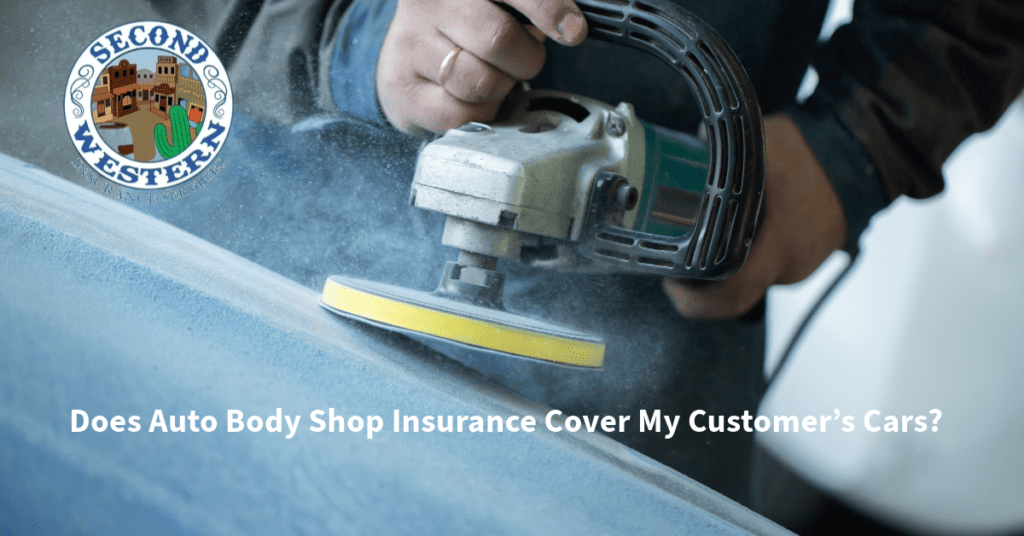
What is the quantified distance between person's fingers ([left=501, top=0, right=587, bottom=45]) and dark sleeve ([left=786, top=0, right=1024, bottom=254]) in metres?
0.34

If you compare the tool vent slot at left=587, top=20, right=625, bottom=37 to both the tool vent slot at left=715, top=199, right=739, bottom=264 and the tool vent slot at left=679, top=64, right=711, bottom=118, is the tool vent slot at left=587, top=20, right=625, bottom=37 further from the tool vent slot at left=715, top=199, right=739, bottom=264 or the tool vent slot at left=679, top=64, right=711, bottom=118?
the tool vent slot at left=715, top=199, right=739, bottom=264

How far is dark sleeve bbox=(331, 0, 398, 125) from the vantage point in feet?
2.09

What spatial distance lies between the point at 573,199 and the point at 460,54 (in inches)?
6.1

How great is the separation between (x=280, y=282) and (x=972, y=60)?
74 cm

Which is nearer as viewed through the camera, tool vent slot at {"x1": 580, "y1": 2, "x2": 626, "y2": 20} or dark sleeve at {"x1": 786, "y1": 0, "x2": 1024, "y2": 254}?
tool vent slot at {"x1": 580, "y1": 2, "x2": 626, "y2": 20}

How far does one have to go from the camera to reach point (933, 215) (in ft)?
4.39

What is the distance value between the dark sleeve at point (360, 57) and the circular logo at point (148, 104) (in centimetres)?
11

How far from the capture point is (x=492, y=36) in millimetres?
544

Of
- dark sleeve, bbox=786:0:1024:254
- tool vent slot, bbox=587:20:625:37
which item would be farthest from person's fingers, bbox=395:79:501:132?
dark sleeve, bbox=786:0:1024:254

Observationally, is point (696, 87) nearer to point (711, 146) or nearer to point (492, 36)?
point (711, 146)

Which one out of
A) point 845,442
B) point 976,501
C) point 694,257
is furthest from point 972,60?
point 976,501

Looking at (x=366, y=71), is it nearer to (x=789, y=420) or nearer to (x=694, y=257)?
(x=694, y=257)

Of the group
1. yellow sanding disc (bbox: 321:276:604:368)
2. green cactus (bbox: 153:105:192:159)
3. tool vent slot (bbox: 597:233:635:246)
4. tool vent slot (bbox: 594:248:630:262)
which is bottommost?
yellow sanding disc (bbox: 321:276:604:368)

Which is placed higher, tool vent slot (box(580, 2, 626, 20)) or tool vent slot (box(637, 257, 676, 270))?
tool vent slot (box(580, 2, 626, 20))
